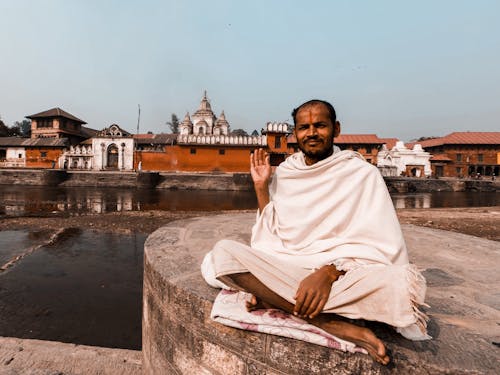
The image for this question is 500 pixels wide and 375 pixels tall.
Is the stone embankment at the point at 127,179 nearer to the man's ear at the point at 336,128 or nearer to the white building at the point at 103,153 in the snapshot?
the white building at the point at 103,153

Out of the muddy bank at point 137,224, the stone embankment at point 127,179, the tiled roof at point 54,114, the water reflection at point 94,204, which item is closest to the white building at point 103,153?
the stone embankment at point 127,179

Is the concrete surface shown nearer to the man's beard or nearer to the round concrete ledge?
the round concrete ledge

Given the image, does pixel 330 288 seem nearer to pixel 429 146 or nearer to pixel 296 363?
pixel 296 363

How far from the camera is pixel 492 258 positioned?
288cm

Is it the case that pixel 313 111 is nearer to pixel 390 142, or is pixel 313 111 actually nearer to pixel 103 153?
pixel 103 153

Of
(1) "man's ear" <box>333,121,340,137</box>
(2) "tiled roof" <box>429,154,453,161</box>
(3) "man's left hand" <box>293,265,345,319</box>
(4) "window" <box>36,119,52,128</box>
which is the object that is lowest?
(3) "man's left hand" <box>293,265,345,319</box>

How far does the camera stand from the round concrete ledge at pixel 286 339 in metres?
1.11

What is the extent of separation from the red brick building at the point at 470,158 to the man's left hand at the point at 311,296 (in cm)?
4557

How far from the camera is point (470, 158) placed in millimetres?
39219

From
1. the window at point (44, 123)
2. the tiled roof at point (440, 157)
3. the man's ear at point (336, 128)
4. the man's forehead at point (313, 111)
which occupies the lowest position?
the man's ear at point (336, 128)

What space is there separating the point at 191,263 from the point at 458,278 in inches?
84.8

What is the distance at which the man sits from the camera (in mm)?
1094

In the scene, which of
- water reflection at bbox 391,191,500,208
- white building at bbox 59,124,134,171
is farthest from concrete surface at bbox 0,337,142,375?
white building at bbox 59,124,134,171

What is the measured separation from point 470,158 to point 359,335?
Result: 49.3m
